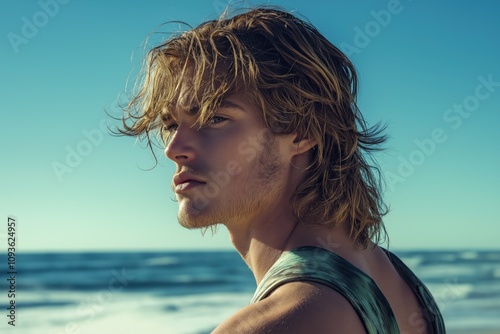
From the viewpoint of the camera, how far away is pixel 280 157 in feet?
7.83

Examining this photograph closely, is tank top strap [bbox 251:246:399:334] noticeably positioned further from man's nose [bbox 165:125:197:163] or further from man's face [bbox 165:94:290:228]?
man's nose [bbox 165:125:197:163]

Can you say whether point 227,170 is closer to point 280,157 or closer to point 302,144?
point 280,157

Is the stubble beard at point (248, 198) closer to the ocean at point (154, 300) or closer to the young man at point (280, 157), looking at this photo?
the young man at point (280, 157)

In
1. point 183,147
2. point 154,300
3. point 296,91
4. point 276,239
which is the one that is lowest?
point 154,300

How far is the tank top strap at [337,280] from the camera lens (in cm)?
178

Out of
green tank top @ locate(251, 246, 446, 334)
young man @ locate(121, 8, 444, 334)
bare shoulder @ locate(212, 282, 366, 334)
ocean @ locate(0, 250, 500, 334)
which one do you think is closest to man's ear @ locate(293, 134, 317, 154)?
young man @ locate(121, 8, 444, 334)

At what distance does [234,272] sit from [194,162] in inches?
1010

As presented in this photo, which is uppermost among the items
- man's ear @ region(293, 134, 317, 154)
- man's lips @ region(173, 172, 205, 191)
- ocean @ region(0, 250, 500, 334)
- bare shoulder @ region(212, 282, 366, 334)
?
man's ear @ region(293, 134, 317, 154)

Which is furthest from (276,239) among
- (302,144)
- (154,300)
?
(154,300)

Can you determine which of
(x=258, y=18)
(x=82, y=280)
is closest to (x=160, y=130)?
(x=258, y=18)

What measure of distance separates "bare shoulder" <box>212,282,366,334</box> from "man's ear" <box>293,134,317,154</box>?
2.51 feet

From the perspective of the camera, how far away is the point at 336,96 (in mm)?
2576

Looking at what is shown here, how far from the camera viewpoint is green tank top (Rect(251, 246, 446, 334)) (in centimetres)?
178

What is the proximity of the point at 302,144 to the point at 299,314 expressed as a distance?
0.93m
